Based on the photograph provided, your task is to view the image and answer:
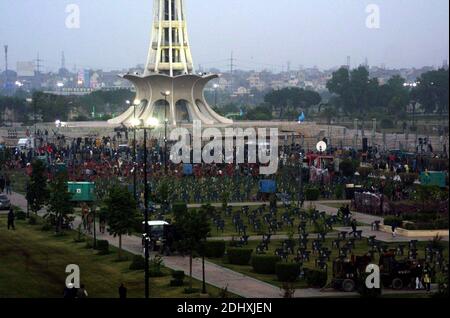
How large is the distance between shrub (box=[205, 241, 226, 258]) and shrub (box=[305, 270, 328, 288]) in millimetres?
5168

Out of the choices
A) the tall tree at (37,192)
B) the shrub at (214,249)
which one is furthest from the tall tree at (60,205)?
the shrub at (214,249)

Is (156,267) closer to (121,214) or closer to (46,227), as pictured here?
(121,214)

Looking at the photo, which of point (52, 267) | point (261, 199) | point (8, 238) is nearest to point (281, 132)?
point (261, 199)

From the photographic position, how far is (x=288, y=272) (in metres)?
26.2

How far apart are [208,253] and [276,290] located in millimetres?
5317

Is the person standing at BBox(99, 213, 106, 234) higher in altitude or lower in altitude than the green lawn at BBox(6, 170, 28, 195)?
higher

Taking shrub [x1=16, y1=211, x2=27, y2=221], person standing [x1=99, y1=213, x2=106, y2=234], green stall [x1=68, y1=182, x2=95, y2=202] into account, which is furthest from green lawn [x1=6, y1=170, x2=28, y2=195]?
person standing [x1=99, y1=213, x2=106, y2=234]

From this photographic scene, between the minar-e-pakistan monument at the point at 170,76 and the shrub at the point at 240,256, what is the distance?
60190 millimetres

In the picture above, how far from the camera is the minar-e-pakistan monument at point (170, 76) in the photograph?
296 feet

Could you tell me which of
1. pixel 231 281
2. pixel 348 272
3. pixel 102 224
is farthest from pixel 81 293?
pixel 102 224

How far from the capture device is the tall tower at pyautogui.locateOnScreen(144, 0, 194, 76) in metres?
90.1

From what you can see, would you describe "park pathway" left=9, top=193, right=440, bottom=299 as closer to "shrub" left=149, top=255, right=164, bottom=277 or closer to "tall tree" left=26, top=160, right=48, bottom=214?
"shrub" left=149, top=255, right=164, bottom=277

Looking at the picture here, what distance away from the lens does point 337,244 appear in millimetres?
31172

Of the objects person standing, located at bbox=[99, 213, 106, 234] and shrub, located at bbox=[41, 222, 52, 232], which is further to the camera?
Answer: shrub, located at bbox=[41, 222, 52, 232]
